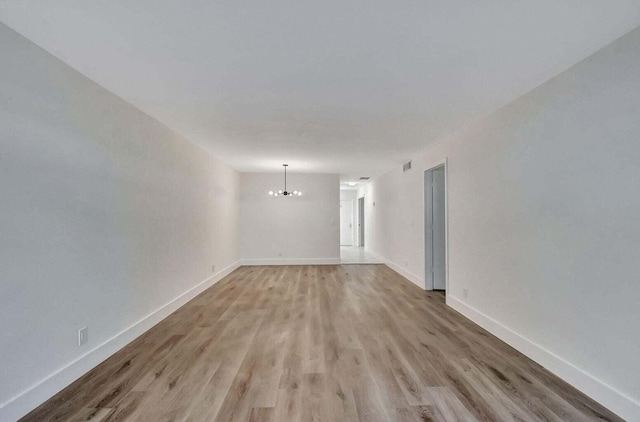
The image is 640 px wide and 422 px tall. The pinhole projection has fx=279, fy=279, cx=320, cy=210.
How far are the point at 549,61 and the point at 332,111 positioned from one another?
178 centimetres

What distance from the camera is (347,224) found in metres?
12.6

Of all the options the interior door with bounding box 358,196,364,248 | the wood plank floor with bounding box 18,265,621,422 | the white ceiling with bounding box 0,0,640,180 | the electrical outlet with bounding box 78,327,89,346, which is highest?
the white ceiling with bounding box 0,0,640,180

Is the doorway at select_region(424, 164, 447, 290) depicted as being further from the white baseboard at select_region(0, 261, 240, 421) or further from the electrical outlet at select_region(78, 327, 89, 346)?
the electrical outlet at select_region(78, 327, 89, 346)

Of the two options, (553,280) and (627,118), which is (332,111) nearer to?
(627,118)

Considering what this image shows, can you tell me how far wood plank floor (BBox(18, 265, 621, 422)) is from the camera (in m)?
1.82

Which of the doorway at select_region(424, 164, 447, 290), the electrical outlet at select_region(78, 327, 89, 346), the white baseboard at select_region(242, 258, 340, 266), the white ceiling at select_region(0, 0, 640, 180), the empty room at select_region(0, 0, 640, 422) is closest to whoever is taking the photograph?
the white ceiling at select_region(0, 0, 640, 180)

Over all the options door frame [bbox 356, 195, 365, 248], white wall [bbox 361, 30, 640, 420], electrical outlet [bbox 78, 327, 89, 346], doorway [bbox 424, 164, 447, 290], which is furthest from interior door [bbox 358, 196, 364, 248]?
electrical outlet [bbox 78, 327, 89, 346]

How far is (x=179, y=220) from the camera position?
3.86 meters

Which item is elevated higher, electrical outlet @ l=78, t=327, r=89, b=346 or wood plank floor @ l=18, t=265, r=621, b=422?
electrical outlet @ l=78, t=327, r=89, b=346

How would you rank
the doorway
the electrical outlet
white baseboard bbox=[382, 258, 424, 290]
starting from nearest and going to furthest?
the electrical outlet, the doorway, white baseboard bbox=[382, 258, 424, 290]

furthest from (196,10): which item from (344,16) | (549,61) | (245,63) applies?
(549,61)

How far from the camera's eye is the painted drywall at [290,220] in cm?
729

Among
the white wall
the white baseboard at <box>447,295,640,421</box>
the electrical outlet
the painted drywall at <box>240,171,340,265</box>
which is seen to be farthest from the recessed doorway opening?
the electrical outlet

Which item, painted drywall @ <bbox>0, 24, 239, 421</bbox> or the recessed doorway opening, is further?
the recessed doorway opening
